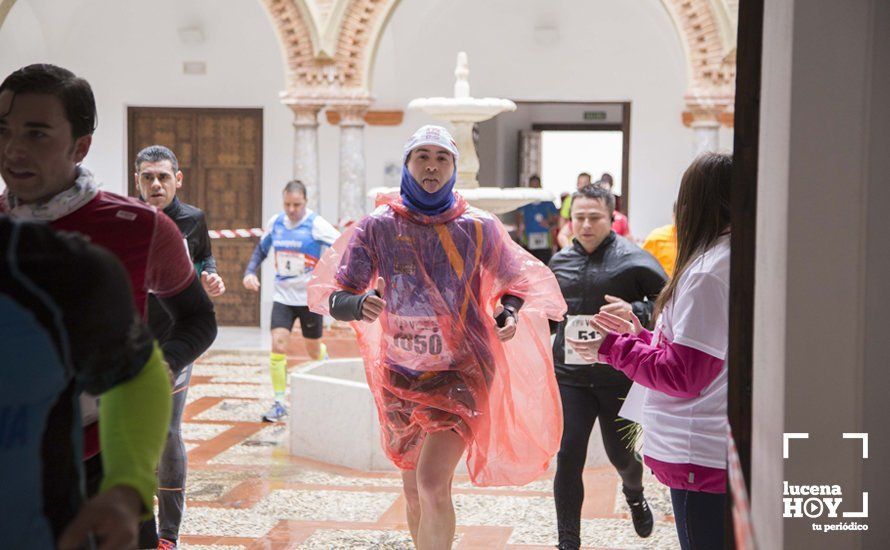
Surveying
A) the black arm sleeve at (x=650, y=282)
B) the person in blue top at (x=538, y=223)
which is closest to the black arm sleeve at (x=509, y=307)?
the black arm sleeve at (x=650, y=282)

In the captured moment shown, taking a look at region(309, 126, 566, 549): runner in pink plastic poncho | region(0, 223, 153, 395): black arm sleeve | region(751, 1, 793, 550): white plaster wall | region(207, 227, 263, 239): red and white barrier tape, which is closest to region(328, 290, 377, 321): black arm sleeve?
region(309, 126, 566, 549): runner in pink plastic poncho

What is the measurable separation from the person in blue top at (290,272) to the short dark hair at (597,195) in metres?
3.77

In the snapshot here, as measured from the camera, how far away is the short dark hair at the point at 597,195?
211 inches

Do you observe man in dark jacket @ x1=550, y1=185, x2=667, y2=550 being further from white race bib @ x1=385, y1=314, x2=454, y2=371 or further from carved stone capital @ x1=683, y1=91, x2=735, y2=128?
carved stone capital @ x1=683, y1=91, x2=735, y2=128

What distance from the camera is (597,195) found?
5359mm

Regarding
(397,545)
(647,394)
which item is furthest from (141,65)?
(647,394)

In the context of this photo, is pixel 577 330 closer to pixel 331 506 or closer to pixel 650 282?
pixel 650 282

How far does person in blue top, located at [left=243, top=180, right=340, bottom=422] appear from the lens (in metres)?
8.80

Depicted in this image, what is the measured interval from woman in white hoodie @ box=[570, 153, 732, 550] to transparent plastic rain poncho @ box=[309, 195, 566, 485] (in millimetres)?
943

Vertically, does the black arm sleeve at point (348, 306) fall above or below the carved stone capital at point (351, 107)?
below

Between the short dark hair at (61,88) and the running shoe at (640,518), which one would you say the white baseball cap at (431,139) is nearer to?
the running shoe at (640,518)

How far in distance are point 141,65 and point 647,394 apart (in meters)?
12.9

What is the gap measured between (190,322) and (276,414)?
20.2 feet

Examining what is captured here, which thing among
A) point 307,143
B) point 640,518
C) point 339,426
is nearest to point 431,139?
point 640,518
